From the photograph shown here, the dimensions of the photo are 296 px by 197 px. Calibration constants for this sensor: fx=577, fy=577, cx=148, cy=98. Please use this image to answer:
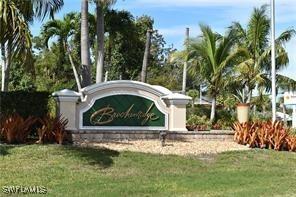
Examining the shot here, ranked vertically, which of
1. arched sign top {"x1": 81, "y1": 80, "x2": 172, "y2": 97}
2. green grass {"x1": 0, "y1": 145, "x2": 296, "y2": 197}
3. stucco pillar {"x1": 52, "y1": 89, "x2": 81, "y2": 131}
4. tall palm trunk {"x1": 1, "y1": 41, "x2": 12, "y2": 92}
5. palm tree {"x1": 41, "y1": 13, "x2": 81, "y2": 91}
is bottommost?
green grass {"x1": 0, "y1": 145, "x2": 296, "y2": 197}

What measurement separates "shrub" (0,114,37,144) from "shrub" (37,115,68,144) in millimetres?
426

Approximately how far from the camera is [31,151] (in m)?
14.7

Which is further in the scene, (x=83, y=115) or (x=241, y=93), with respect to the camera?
(x=241, y=93)

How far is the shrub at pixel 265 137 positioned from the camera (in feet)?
62.7

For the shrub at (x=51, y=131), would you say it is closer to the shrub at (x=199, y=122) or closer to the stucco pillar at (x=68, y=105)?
the stucco pillar at (x=68, y=105)

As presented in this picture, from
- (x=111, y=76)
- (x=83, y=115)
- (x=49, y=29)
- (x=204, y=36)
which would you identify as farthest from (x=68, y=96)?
(x=111, y=76)

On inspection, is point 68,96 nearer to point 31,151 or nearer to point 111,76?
point 31,151

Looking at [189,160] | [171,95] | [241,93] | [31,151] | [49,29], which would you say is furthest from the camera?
[49,29]

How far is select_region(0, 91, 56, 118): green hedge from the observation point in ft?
58.9

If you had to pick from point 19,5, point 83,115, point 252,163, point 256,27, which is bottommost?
point 252,163

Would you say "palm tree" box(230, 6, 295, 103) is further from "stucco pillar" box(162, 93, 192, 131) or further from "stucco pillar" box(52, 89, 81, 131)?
"stucco pillar" box(52, 89, 81, 131)

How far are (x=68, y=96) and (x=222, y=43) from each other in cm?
847

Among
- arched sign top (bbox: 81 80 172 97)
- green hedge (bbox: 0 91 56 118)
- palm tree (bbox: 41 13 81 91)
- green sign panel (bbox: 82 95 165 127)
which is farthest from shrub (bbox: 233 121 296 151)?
palm tree (bbox: 41 13 81 91)

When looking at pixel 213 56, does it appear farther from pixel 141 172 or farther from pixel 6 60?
pixel 141 172
